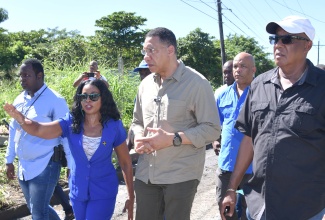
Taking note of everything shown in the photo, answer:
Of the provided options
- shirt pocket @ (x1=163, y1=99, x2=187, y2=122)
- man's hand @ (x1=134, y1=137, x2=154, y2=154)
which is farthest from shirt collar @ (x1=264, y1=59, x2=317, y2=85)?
man's hand @ (x1=134, y1=137, x2=154, y2=154)

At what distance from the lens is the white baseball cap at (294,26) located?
3.01m

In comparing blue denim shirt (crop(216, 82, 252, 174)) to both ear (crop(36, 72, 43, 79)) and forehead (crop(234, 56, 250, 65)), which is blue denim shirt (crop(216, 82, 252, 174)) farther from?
ear (crop(36, 72, 43, 79))

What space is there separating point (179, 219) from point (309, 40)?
170 centimetres

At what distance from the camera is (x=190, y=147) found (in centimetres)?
369

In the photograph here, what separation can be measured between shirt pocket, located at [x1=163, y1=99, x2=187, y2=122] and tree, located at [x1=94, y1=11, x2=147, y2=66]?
111ft

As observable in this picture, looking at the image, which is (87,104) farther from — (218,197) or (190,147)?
(218,197)

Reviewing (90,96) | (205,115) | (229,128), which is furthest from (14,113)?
(229,128)

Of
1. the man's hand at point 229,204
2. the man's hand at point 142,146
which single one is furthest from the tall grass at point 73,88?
the man's hand at point 229,204

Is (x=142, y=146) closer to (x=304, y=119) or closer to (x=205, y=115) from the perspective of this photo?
(x=205, y=115)

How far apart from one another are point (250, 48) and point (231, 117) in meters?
48.1

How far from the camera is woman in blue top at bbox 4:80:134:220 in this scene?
3.85 m

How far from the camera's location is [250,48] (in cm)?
5178

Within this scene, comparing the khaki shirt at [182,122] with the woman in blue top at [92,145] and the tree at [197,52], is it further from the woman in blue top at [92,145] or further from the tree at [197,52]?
the tree at [197,52]

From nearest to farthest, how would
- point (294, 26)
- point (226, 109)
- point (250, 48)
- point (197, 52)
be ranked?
point (294, 26), point (226, 109), point (197, 52), point (250, 48)
